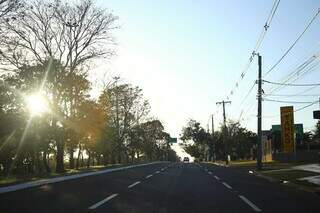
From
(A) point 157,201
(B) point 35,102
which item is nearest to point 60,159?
(B) point 35,102

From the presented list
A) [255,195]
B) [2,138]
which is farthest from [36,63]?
[255,195]

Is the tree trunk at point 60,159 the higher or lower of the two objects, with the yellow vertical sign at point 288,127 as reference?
lower

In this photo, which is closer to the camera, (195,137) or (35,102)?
(35,102)

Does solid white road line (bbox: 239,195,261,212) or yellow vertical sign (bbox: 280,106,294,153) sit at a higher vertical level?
yellow vertical sign (bbox: 280,106,294,153)

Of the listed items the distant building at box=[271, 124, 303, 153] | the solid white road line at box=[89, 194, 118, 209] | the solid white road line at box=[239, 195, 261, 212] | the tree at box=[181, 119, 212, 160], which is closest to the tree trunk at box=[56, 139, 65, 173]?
the solid white road line at box=[89, 194, 118, 209]

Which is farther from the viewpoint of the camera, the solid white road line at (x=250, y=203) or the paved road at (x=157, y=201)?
the paved road at (x=157, y=201)

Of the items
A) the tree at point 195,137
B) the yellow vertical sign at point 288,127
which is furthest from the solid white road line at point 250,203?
the tree at point 195,137

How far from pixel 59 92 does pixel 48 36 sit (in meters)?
5.41

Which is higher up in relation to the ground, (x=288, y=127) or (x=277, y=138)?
(x=277, y=138)

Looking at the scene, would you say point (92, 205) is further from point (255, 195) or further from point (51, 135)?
point (51, 135)

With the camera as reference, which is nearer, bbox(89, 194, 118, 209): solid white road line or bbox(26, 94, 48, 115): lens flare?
bbox(89, 194, 118, 209): solid white road line

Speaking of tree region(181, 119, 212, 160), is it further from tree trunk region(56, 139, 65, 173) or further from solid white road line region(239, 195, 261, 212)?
solid white road line region(239, 195, 261, 212)

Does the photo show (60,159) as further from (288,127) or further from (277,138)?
(277,138)

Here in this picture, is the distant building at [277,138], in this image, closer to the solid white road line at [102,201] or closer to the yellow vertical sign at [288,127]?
the yellow vertical sign at [288,127]
